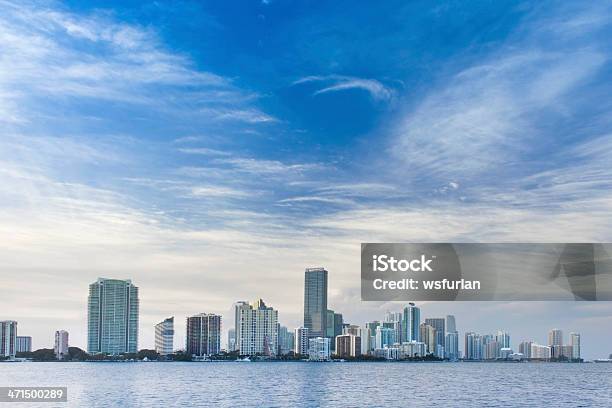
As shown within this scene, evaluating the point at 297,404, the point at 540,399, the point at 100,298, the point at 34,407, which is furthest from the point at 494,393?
the point at 100,298

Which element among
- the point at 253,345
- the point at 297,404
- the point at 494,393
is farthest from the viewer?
the point at 253,345

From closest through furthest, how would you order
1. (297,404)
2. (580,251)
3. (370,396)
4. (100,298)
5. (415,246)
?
(415,246), (580,251), (297,404), (370,396), (100,298)

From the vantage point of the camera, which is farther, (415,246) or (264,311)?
(264,311)

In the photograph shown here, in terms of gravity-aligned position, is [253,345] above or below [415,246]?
below

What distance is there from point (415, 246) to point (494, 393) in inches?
1245

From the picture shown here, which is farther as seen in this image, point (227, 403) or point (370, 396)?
point (370, 396)

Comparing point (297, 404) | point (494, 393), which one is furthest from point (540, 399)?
point (297, 404)

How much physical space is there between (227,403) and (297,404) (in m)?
3.41

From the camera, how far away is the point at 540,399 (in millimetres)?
38188

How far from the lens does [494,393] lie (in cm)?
4053

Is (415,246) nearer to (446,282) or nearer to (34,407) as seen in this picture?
(446,282)

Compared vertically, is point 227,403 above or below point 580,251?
below

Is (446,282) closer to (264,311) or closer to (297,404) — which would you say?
(297,404)

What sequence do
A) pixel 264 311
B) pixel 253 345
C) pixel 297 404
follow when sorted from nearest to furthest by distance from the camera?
1. pixel 297 404
2. pixel 264 311
3. pixel 253 345
